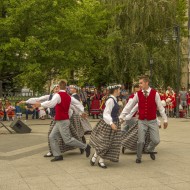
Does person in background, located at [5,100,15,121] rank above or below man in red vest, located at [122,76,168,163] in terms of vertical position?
below

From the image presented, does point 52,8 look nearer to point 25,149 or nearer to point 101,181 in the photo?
point 25,149

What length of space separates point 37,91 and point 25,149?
545 inches

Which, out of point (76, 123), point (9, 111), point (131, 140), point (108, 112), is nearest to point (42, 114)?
point (9, 111)

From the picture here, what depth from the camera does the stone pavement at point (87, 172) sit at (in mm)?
6680

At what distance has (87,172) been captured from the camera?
7.77m

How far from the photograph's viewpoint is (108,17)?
27.6 m

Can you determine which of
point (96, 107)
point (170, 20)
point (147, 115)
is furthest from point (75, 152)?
point (170, 20)

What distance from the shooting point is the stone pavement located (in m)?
6.68

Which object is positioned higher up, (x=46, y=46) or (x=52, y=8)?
(x=52, y=8)

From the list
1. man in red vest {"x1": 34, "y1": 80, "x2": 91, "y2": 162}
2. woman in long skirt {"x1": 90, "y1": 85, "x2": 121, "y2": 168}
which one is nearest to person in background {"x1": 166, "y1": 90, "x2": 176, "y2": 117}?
Result: man in red vest {"x1": 34, "y1": 80, "x2": 91, "y2": 162}

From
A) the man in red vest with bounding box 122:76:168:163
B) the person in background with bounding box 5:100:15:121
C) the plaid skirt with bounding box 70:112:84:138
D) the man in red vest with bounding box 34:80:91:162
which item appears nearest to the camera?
the man in red vest with bounding box 122:76:168:163

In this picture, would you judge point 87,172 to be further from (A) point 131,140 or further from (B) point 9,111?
(B) point 9,111

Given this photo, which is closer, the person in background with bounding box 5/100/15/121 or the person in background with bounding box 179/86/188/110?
the person in background with bounding box 5/100/15/121

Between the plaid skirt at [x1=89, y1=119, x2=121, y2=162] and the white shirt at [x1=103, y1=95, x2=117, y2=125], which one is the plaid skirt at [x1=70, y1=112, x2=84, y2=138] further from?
the white shirt at [x1=103, y1=95, x2=117, y2=125]
